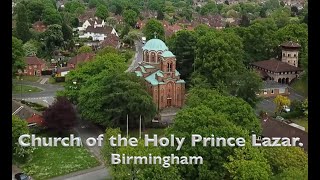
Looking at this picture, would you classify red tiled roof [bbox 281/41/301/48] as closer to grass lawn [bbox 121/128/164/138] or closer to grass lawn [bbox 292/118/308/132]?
grass lawn [bbox 292/118/308/132]

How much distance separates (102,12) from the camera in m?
24.6

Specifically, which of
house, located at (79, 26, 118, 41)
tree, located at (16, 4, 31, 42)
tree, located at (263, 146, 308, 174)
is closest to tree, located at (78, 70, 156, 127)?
tree, located at (263, 146, 308, 174)

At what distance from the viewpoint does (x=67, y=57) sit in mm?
16984

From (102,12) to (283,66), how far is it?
474 inches

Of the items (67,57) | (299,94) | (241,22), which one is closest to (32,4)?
(67,57)

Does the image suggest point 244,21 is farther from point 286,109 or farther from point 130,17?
point 286,109

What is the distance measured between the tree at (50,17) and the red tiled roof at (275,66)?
800cm

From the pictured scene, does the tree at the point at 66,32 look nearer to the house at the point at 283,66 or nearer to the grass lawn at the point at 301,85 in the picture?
the house at the point at 283,66

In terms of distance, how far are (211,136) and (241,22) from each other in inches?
552

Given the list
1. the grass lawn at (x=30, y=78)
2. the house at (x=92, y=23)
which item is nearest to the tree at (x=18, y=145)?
the grass lawn at (x=30, y=78)

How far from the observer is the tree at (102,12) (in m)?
24.5

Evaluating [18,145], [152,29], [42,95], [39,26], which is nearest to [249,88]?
[18,145]

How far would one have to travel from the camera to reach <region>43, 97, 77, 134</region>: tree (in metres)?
9.67

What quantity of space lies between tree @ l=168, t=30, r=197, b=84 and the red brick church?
1678 mm
